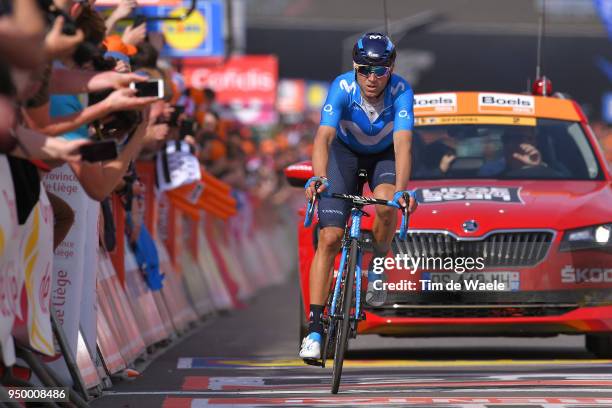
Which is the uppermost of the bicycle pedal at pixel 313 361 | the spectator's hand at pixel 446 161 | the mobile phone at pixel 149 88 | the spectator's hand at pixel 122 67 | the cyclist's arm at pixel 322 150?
the mobile phone at pixel 149 88

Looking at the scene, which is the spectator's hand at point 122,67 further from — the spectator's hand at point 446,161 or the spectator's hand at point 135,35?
the spectator's hand at point 446,161

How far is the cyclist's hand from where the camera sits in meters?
9.76

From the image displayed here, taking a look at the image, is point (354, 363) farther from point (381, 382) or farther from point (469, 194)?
point (381, 382)

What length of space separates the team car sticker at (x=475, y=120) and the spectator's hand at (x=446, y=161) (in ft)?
1.01

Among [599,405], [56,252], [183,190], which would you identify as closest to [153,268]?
[183,190]

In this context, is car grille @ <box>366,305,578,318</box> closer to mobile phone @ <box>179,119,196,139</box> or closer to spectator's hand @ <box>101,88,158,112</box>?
mobile phone @ <box>179,119,196,139</box>

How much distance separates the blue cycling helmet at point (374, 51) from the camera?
10211 mm

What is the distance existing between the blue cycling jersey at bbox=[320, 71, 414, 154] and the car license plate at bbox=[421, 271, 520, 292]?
4.53ft

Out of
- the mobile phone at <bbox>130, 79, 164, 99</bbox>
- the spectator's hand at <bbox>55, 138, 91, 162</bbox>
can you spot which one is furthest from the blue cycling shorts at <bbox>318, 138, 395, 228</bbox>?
the spectator's hand at <bbox>55, 138, 91, 162</bbox>

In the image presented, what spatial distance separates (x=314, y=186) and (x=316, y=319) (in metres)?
0.83

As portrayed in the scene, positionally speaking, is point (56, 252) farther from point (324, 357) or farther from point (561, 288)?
point (561, 288)

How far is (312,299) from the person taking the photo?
10250 mm

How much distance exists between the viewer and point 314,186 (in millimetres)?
9781

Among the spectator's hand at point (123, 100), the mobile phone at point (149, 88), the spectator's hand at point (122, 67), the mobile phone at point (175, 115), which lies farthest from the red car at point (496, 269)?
the spectator's hand at point (123, 100)
